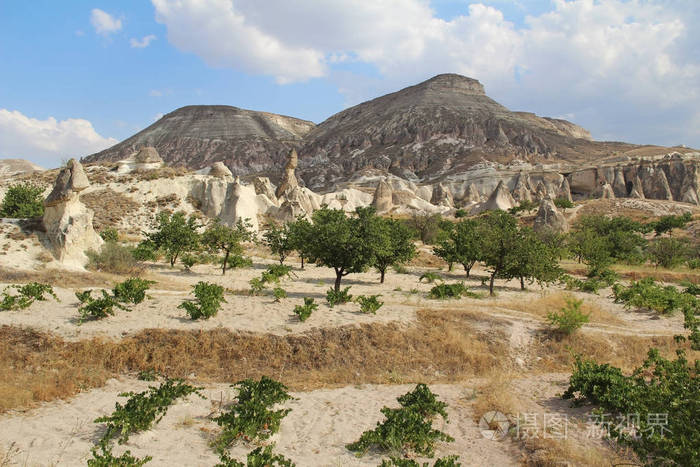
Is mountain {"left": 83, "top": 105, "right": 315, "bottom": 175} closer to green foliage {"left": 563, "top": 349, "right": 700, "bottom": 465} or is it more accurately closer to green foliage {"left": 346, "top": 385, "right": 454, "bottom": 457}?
green foliage {"left": 563, "top": 349, "right": 700, "bottom": 465}

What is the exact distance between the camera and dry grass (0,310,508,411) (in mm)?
8203

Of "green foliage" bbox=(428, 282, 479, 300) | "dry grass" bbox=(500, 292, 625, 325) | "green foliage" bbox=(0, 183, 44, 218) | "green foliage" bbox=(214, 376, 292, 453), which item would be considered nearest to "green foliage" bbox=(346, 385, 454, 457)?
"green foliage" bbox=(214, 376, 292, 453)

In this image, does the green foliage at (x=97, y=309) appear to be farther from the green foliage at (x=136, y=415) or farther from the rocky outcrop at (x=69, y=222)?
the rocky outcrop at (x=69, y=222)

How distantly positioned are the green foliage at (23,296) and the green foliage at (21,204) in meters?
14.7

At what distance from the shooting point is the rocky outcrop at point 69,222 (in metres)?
15.9

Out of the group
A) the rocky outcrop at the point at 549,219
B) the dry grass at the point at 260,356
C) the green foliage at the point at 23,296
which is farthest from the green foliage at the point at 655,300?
the rocky outcrop at the point at 549,219

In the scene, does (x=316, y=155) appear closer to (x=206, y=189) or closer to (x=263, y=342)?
(x=206, y=189)

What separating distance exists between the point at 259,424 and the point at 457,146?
115m

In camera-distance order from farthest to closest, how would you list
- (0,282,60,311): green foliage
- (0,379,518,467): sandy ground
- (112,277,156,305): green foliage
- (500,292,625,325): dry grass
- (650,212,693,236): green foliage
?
(650,212,693,236): green foliage, (500,292,625,325): dry grass, (112,277,156,305): green foliage, (0,282,60,311): green foliage, (0,379,518,467): sandy ground

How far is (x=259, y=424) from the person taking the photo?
19.7ft

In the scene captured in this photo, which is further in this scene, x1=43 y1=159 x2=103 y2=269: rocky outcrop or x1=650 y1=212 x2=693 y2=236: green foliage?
x1=650 y1=212 x2=693 y2=236: green foliage

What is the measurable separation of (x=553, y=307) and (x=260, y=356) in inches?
395

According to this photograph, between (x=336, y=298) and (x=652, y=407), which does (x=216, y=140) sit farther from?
(x=652, y=407)

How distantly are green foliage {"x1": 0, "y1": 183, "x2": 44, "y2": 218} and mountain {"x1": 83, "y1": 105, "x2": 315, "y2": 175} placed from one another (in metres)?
93.9
